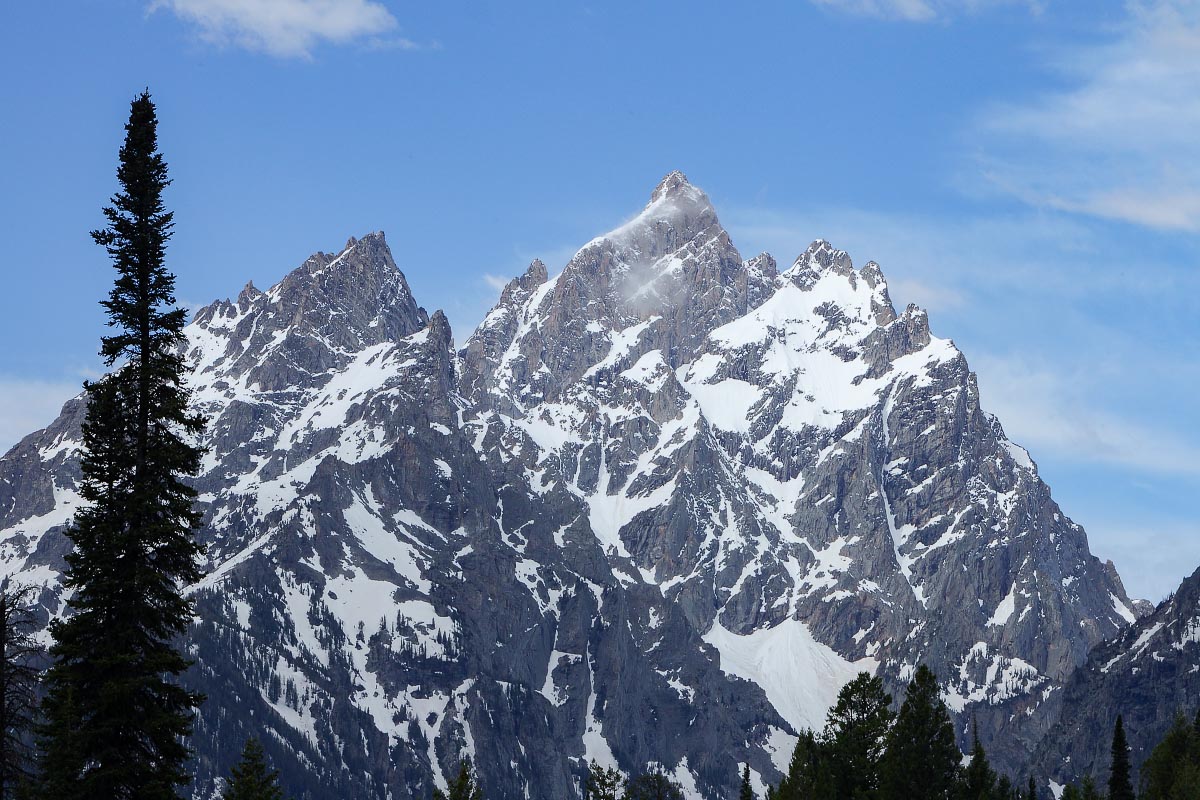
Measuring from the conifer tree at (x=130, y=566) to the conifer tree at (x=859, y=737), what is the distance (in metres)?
45.4

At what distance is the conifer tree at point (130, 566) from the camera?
45844 mm

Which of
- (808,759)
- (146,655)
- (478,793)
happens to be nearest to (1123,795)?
(808,759)

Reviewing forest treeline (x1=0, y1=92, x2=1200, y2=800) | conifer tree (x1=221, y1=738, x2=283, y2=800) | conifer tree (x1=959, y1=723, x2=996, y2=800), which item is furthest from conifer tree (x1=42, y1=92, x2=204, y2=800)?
conifer tree (x1=959, y1=723, x2=996, y2=800)

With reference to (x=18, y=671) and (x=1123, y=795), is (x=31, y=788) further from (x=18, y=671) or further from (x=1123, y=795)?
(x=1123, y=795)

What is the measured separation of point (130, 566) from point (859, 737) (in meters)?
51.0

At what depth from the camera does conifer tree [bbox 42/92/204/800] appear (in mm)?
45844

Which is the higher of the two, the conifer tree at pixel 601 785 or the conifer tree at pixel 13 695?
the conifer tree at pixel 601 785

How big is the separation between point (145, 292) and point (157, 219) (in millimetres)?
2148

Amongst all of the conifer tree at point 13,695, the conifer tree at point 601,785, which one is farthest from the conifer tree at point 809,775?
the conifer tree at point 13,695

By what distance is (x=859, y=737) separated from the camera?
88.8m

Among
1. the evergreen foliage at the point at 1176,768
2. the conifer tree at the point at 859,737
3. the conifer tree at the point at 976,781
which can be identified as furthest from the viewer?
the evergreen foliage at the point at 1176,768

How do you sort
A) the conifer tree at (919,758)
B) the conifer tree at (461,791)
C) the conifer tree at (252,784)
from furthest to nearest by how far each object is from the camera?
1. the conifer tree at (919,758)
2. the conifer tree at (461,791)
3. the conifer tree at (252,784)

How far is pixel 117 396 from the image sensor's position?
47562 millimetres

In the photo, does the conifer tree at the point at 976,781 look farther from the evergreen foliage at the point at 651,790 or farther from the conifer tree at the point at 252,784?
the conifer tree at the point at 252,784
